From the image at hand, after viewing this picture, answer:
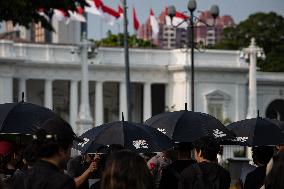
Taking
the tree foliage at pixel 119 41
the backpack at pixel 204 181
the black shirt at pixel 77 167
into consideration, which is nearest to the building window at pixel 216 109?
the tree foliage at pixel 119 41

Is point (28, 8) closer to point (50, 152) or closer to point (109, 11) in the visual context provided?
point (50, 152)

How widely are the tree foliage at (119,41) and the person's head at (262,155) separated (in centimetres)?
8105

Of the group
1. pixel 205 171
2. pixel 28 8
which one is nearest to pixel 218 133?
pixel 205 171

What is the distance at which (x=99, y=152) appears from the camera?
34.1 ft

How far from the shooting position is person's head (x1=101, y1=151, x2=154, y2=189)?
7.36 m

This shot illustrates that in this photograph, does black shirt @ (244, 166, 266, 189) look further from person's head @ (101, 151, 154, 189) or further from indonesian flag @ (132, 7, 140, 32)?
indonesian flag @ (132, 7, 140, 32)

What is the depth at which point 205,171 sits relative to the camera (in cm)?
1025

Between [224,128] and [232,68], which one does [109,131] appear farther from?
[232,68]

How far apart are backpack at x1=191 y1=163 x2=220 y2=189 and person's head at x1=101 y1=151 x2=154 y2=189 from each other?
264 cm

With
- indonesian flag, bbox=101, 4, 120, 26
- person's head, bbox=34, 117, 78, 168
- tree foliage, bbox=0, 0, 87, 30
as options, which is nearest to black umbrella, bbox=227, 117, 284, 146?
person's head, bbox=34, 117, 78, 168

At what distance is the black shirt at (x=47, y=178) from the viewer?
7.71 metres

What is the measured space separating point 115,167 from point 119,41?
8710 cm

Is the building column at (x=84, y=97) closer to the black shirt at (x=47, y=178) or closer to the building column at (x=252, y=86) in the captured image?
the building column at (x=252, y=86)

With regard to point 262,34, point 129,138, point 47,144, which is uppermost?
point 262,34
